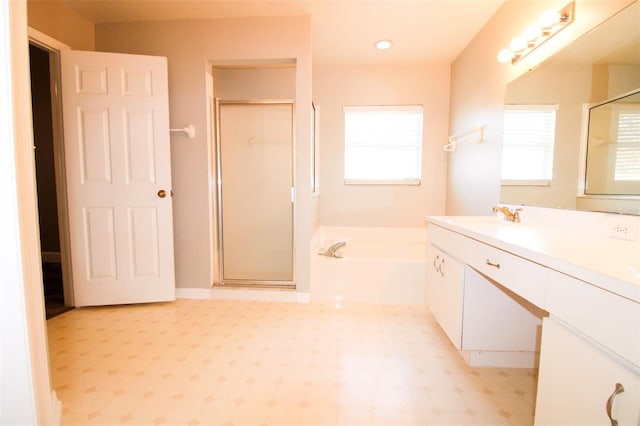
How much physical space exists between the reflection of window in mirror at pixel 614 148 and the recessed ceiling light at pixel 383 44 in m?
1.78

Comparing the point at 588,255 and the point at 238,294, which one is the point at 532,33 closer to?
the point at 588,255

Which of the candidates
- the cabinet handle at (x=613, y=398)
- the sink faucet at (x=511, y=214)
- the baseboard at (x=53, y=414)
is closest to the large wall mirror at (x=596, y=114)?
the sink faucet at (x=511, y=214)

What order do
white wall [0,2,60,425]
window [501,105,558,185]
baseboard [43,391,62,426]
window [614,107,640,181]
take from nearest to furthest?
white wall [0,2,60,425]
baseboard [43,391,62,426]
window [614,107,640,181]
window [501,105,558,185]

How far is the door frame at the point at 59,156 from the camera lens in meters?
2.01

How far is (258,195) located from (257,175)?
0.75 feet

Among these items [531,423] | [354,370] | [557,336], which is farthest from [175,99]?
[531,423]

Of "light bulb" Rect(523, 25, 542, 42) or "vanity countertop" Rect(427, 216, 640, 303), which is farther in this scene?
"light bulb" Rect(523, 25, 542, 42)

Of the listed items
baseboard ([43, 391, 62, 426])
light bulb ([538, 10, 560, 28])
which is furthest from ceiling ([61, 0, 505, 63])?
baseboard ([43, 391, 62, 426])

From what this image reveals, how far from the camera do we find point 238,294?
7.80 feet

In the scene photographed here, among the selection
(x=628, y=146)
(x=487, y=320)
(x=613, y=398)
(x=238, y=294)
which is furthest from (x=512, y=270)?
(x=238, y=294)

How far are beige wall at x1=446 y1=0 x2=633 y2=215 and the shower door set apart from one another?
1775 millimetres

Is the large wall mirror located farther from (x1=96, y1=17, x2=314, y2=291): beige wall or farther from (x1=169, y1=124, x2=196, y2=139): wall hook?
(x1=169, y1=124, x2=196, y2=139): wall hook

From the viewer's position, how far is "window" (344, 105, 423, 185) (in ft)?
10.1

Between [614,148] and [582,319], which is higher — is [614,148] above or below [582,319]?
above
